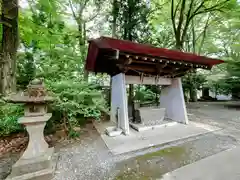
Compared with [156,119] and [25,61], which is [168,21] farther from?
[25,61]

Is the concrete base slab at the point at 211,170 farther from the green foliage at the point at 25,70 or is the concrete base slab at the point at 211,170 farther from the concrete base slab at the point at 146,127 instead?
the green foliage at the point at 25,70

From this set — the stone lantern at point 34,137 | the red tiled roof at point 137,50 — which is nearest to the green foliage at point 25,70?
the red tiled roof at point 137,50

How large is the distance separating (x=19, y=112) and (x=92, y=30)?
6818 millimetres

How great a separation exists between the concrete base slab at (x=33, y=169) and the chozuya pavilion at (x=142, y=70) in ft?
5.66

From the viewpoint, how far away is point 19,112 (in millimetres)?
3459

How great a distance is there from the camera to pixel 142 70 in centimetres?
422

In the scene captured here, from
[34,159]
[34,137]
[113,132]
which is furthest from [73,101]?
[34,159]

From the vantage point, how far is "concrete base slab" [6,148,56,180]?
1.91m

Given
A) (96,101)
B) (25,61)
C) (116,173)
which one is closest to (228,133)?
(116,173)

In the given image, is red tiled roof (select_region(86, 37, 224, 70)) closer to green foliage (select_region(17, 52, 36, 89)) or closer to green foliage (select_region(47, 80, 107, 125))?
green foliage (select_region(47, 80, 107, 125))

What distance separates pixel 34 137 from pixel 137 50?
270cm

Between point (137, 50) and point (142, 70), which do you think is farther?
point (142, 70)

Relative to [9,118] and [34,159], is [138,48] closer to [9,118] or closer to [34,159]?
[34,159]

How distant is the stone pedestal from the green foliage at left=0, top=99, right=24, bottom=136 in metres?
1.68
